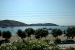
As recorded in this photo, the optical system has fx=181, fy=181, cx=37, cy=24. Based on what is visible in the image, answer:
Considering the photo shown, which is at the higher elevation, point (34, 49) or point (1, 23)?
point (1, 23)

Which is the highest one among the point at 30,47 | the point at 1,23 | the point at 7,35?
the point at 1,23

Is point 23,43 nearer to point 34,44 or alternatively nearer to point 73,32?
point 34,44

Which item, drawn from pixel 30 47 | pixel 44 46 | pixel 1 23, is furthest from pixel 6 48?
pixel 1 23

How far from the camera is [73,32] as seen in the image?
53.8m

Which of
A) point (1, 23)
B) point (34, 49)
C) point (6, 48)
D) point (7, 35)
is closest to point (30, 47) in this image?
point (34, 49)

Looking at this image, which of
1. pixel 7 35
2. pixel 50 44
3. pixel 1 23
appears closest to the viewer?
pixel 50 44

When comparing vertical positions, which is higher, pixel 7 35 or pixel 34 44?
pixel 34 44

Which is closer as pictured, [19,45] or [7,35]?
[19,45]

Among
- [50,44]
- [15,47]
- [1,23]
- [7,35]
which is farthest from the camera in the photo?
[7,35]

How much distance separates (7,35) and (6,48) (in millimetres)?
48186

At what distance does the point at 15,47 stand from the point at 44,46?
0.86 metres

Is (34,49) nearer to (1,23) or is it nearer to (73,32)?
(1,23)

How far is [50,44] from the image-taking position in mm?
5766

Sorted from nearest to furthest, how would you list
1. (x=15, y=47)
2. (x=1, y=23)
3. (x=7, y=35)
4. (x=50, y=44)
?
A: (x=15, y=47), (x=50, y=44), (x=1, y=23), (x=7, y=35)
